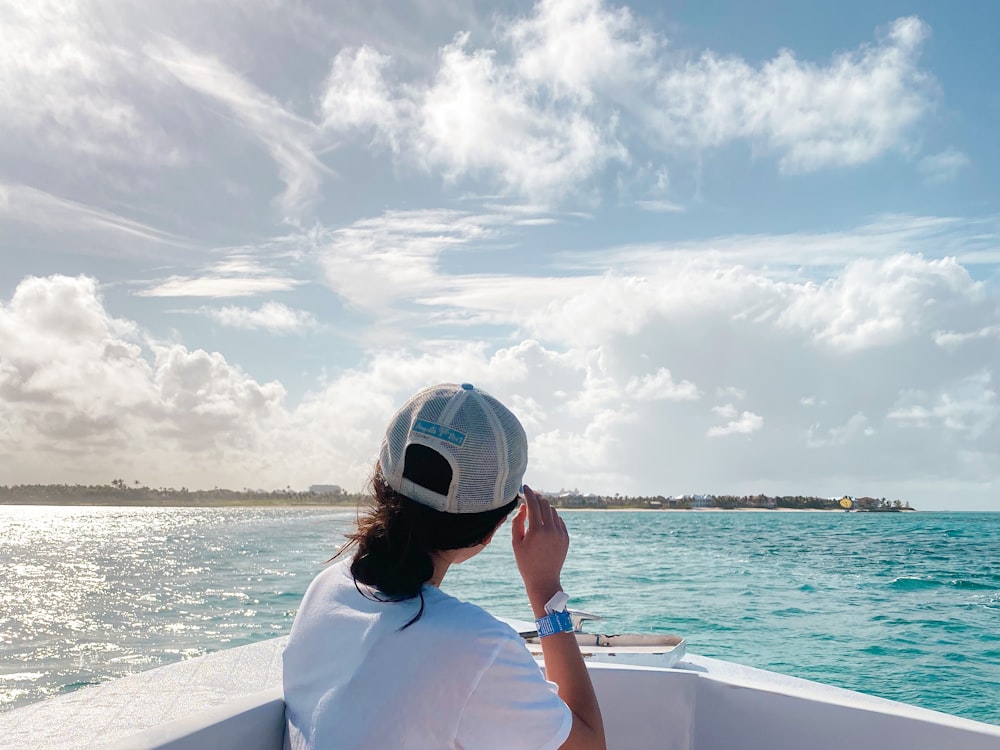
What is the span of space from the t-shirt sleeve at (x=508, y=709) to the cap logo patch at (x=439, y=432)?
25 centimetres

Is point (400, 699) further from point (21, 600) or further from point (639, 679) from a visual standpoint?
point (21, 600)

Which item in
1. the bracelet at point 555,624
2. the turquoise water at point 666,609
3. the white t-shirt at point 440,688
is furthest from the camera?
the turquoise water at point 666,609

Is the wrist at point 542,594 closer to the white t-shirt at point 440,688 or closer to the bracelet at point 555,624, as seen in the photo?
the bracelet at point 555,624

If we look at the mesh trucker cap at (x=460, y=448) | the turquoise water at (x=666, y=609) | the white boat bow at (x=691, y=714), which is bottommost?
the turquoise water at (x=666, y=609)

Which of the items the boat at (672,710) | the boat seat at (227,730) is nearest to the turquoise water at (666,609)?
the boat at (672,710)

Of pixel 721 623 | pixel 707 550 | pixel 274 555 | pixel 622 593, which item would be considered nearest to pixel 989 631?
pixel 721 623

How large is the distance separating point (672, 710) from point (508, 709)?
117 centimetres

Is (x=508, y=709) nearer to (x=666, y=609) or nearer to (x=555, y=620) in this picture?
(x=555, y=620)

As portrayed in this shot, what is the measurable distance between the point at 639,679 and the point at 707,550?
2873cm

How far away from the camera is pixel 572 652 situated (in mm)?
1130

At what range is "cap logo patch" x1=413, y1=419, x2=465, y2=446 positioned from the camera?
1.03 metres

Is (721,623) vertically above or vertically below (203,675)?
below

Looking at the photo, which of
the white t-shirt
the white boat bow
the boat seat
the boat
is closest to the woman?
the white t-shirt

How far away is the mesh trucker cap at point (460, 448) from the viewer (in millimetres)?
1025
